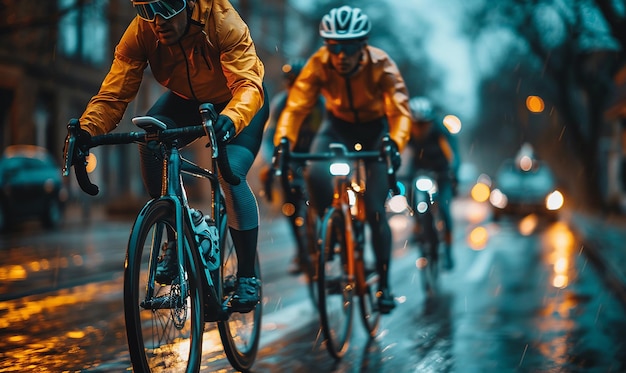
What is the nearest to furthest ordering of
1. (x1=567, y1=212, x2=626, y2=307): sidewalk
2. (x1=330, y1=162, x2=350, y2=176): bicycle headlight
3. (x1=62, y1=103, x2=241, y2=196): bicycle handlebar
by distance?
(x1=62, y1=103, x2=241, y2=196): bicycle handlebar < (x1=330, y1=162, x2=350, y2=176): bicycle headlight < (x1=567, y1=212, x2=626, y2=307): sidewalk

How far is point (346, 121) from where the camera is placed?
26.5ft

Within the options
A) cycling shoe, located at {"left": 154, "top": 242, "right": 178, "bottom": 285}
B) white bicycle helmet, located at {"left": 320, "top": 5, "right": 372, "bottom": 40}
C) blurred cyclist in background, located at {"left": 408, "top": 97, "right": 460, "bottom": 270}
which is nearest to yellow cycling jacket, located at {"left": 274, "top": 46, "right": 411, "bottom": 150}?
white bicycle helmet, located at {"left": 320, "top": 5, "right": 372, "bottom": 40}

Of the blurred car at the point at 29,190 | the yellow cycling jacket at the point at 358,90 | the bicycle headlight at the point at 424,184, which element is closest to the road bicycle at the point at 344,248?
the yellow cycling jacket at the point at 358,90

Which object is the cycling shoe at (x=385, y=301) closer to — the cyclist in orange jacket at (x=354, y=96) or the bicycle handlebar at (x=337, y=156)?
the cyclist in orange jacket at (x=354, y=96)

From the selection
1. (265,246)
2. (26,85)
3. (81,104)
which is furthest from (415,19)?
(265,246)

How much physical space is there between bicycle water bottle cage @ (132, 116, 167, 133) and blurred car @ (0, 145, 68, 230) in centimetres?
1728

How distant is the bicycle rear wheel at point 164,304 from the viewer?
4387mm

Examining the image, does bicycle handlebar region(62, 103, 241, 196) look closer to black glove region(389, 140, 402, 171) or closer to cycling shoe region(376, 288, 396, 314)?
black glove region(389, 140, 402, 171)

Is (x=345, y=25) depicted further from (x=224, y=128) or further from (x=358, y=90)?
(x=224, y=128)

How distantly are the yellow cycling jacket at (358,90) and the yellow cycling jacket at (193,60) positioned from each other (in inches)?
80.3

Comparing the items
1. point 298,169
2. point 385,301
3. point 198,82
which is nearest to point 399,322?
point 385,301

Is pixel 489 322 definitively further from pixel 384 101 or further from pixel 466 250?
pixel 466 250

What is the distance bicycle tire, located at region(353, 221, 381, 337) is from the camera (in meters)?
7.27

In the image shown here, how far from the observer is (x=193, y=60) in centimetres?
536
